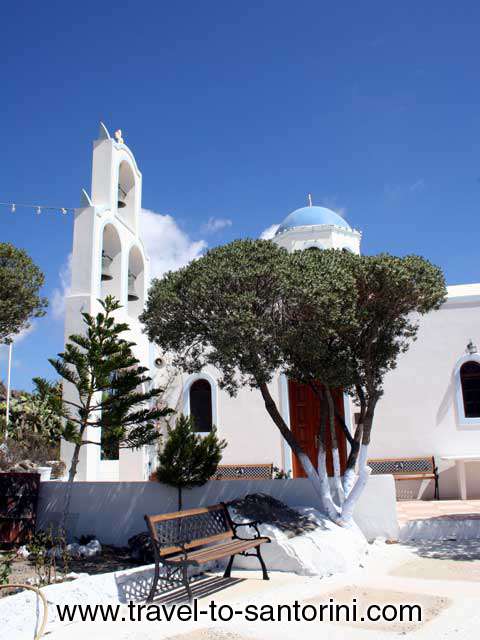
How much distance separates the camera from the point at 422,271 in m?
8.18

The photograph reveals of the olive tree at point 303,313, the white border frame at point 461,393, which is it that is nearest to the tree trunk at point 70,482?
the olive tree at point 303,313

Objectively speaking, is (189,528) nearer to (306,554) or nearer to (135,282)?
(306,554)

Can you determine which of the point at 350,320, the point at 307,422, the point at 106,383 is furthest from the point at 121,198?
the point at 350,320

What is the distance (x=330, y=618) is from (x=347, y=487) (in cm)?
371

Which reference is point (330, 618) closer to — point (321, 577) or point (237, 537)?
point (321, 577)

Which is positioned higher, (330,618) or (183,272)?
(183,272)

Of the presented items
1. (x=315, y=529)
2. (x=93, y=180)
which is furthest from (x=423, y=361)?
(x=93, y=180)

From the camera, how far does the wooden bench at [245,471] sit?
13.7 metres

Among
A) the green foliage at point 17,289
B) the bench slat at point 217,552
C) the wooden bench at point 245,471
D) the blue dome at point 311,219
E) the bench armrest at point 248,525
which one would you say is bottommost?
the bench slat at point 217,552

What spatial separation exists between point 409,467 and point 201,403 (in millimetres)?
5415

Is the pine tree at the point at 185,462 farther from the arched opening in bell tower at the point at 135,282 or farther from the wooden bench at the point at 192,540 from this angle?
the arched opening in bell tower at the point at 135,282

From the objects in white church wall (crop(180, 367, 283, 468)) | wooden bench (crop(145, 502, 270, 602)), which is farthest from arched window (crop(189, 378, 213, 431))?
wooden bench (crop(145, 502, 270, 602))

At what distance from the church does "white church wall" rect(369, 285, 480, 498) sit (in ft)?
0.07

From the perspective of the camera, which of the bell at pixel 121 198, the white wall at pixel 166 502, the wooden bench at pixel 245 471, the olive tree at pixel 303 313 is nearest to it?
the olive tree at pixel 303 313
